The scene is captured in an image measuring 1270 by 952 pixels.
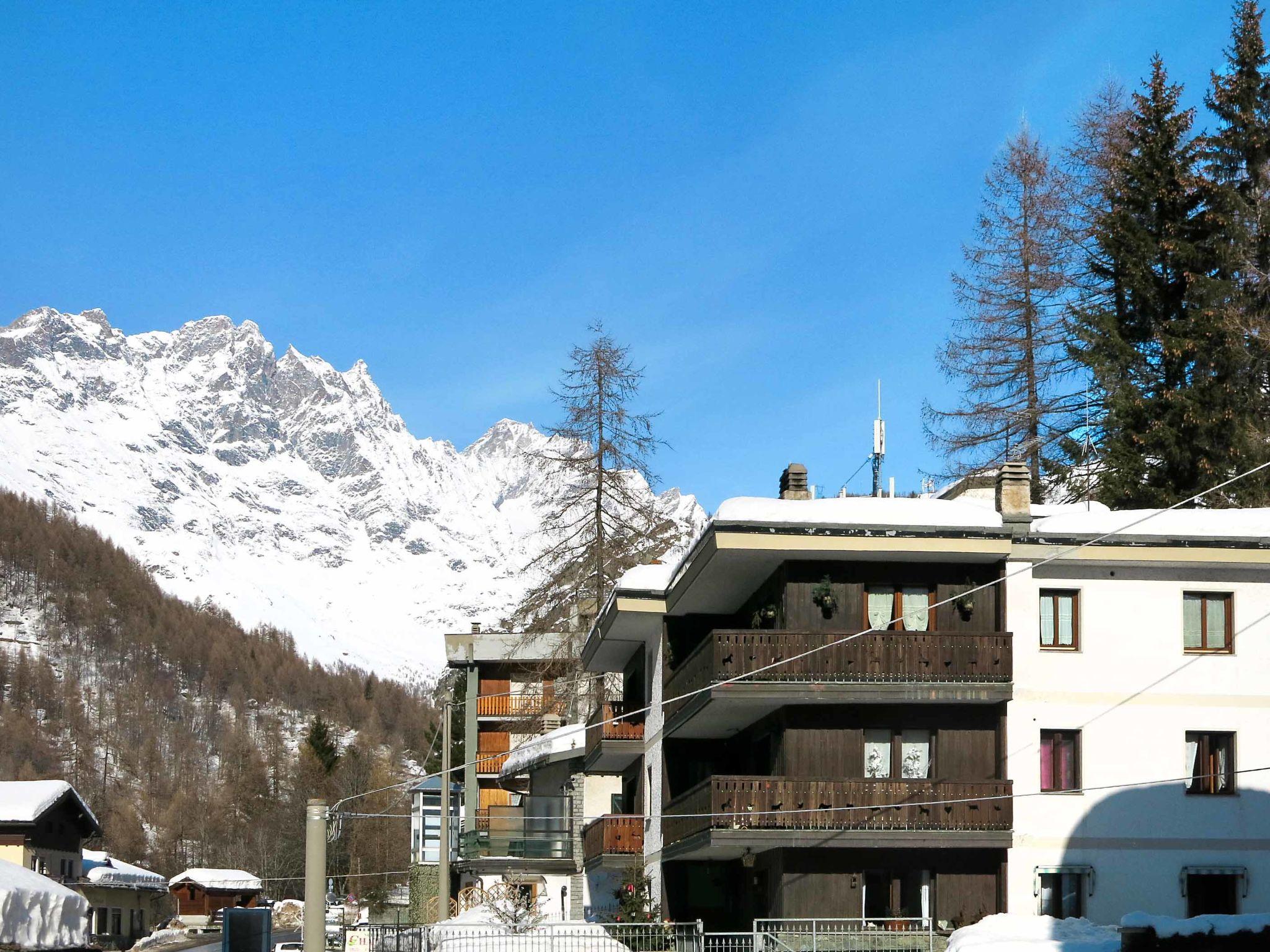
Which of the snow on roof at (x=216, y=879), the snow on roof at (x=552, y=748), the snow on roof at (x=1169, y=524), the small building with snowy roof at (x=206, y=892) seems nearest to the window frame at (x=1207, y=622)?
the snow on roof at (x=1169, y=524)

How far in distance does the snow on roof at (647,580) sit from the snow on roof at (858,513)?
23.0 feet

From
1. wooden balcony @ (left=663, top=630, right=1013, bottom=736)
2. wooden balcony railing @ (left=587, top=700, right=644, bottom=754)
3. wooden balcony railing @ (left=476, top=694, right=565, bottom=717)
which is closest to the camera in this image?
wooden balcony @ (left=663, top=630, right=1013, bottom=736)

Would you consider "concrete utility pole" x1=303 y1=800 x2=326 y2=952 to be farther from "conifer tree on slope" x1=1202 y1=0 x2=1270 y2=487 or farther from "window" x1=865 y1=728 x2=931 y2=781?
"conifer tree on slope" x1=1202 y1=0 x2=1270 y2=487

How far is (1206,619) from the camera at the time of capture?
3894 centimetres

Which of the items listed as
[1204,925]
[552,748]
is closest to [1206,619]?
[1204,925]

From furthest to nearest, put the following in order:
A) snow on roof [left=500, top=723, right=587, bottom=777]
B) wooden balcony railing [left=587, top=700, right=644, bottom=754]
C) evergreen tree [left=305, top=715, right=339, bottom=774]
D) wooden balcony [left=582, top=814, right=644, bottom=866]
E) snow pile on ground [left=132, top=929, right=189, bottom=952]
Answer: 1. evergreen tree [left=305, top=715, right=339, bottom=774]
2. snow pile on ground [left=132, top=929, right=189, bottom=952]
3. snow on roof [left=500, top=723, right=587, bottom=777]
4. wooden balcony railing [left=587, top=700, right=644, bottom=754]
5. wooden balcony [left=582, top=814, right=644, bottom=866]

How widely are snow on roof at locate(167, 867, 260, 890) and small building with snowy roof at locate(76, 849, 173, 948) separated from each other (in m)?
9.81

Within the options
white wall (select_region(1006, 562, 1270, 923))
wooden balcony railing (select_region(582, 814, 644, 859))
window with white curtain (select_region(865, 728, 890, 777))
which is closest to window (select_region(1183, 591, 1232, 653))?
white wall (select_region(1006, 562, 1270, 923))

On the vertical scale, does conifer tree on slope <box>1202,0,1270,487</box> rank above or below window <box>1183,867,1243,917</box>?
above

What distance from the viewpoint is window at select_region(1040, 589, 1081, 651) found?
38.6 m

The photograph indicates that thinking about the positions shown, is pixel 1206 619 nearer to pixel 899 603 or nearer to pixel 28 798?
pixel 899 603

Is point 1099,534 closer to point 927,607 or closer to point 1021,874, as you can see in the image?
point 927,607

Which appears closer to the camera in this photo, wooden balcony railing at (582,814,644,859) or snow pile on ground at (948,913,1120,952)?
snow pile on ground at (948,913,1120,952)

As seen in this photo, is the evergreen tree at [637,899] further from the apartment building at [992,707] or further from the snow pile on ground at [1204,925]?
the snow pile on ground at [1204,925]
